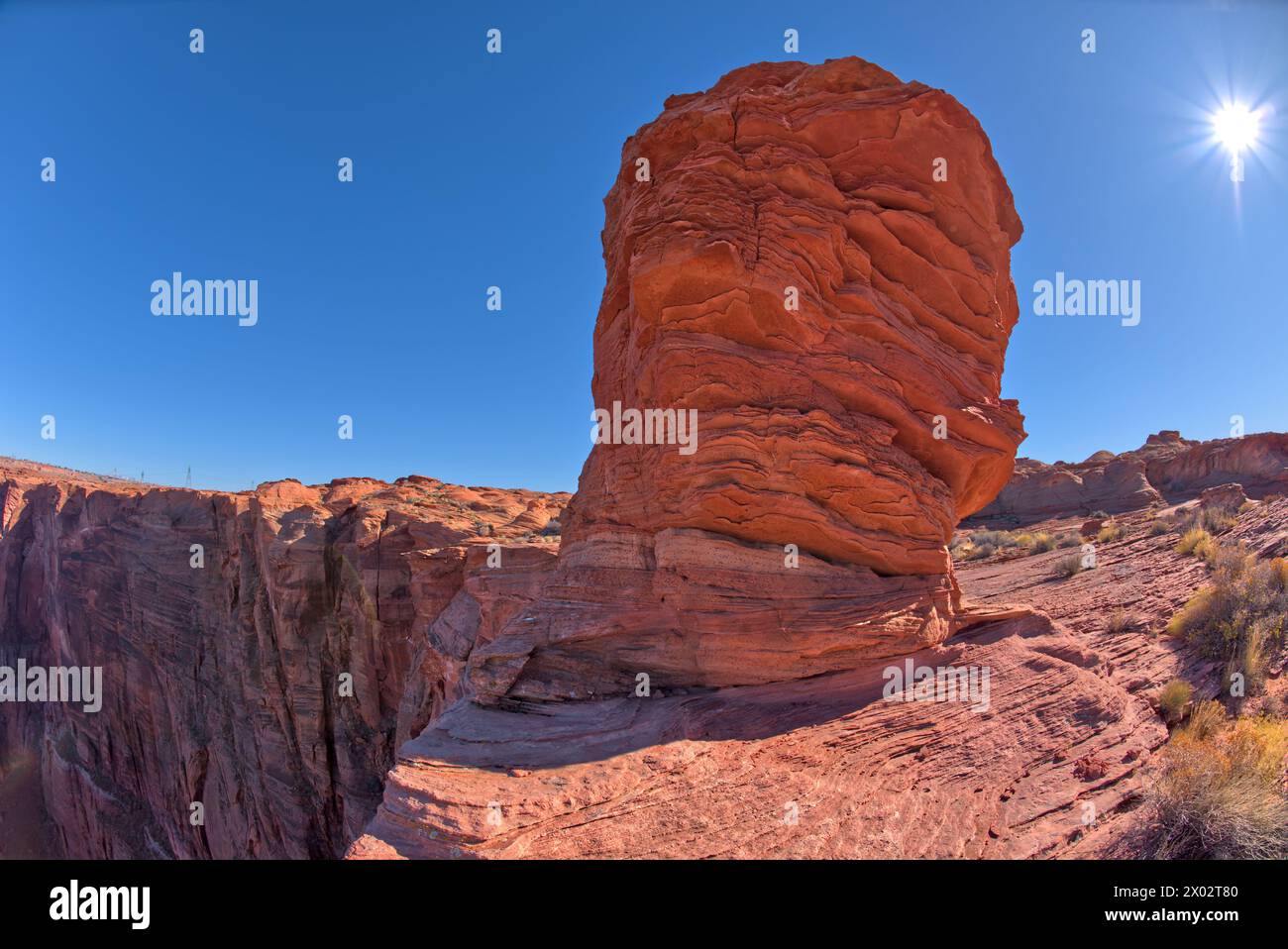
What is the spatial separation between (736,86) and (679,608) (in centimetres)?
860

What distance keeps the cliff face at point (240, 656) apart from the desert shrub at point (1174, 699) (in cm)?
1205

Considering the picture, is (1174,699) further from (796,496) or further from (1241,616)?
(796,496)

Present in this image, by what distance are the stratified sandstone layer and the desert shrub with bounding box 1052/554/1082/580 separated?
756 centimetres

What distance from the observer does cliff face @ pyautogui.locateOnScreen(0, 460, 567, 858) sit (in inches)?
794

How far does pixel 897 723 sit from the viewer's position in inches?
256

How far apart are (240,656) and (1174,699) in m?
29.2

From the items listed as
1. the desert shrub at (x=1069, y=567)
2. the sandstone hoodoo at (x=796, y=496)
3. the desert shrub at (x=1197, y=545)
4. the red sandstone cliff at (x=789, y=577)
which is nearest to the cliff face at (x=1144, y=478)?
the desert shrub at (x=1197, y=545)

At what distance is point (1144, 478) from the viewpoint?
37375 mm

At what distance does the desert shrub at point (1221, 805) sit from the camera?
3.98 m

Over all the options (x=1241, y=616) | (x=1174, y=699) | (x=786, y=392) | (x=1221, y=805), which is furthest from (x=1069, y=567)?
(x=1221, y=805)

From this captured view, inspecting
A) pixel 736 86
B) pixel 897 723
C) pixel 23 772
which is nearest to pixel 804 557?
pixel 897 723
